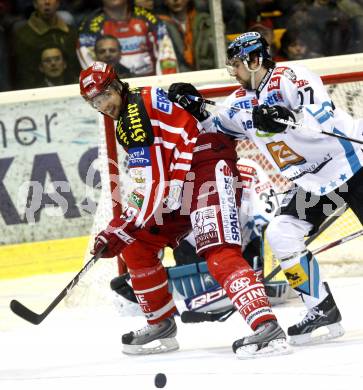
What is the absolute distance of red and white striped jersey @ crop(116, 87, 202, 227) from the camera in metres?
4.12

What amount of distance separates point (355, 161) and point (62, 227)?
2.72m

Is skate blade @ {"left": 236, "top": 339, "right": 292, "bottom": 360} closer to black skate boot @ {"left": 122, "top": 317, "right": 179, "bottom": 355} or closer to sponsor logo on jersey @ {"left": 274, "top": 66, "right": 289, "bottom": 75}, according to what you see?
black skate boot @ {"left": 122, "top": 317, "right": 179, "bottom": 355}

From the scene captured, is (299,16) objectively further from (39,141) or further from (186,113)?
(186,113)

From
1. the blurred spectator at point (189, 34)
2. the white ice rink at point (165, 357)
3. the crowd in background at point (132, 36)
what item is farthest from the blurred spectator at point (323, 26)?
the white ice rink at point (165, 357)

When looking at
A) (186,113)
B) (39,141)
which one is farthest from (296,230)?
(39,141)

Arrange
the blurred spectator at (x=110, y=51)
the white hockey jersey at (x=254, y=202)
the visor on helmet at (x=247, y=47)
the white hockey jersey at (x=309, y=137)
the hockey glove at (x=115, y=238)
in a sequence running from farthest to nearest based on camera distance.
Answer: the blurred spectator at (x=110, y=51) → the white hockey jersey at (x=254, y=202) → the hockey glove at (x=115, y=238) → the visor on helmet at (x=247, y=47) → the white hockey jersey at (x=309, y=137)

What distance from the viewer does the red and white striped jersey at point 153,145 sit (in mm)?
4125

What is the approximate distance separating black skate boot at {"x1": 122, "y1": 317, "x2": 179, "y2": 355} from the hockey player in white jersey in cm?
49

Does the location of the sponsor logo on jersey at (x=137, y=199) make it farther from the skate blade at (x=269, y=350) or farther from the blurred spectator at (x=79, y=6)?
the blurred spectator at (x=79, y=6)

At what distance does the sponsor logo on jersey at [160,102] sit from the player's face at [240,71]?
269mm

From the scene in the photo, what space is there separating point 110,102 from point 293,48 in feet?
11.1

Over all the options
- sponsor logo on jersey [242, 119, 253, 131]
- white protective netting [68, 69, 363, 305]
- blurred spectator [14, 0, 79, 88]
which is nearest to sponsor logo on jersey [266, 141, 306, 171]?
sponsor logo on jersey [242, 119, 253, 131]

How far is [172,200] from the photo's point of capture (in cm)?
425

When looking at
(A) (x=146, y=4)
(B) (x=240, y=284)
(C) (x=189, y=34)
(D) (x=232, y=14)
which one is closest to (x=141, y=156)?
(B) (x=240, y=284)
